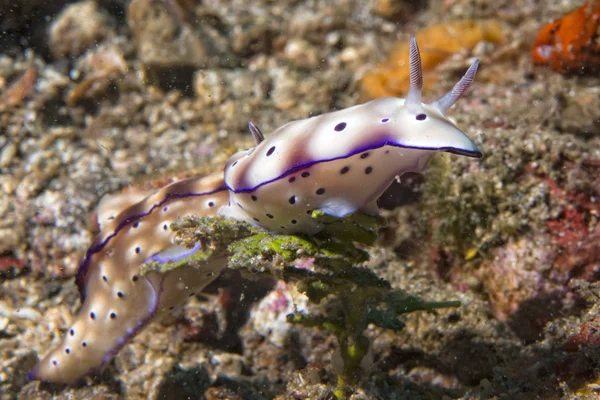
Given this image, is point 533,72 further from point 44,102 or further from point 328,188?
point 44,102

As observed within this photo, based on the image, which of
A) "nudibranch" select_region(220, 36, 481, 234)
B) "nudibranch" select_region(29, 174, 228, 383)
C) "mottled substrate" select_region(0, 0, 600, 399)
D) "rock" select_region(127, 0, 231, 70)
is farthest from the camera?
"rock" select_region(127, 0, 231, 70)

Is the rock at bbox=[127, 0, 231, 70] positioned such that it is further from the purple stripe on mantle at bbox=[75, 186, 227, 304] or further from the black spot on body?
the black spot on body

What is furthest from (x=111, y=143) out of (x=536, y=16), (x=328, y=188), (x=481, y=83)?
(x=536, y=16)

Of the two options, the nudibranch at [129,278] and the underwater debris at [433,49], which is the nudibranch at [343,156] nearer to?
the nudibranch at [129,278]

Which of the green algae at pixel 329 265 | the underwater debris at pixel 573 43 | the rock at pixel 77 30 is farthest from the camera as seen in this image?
the rock at pixel 77 30

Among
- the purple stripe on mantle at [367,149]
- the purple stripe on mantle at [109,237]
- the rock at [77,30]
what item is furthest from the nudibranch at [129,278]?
the rock at [77,30]

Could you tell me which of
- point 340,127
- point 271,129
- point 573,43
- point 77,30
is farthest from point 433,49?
point 77,30

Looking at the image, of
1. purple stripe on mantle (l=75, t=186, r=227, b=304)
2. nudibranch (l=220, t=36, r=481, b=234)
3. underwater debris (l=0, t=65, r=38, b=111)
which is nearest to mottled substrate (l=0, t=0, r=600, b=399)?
underwater debris (l=0, t=65, r=38, b=111)
